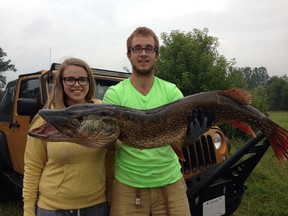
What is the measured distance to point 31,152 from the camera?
279 cm

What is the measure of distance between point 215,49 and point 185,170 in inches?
387

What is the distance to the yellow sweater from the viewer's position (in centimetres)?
275

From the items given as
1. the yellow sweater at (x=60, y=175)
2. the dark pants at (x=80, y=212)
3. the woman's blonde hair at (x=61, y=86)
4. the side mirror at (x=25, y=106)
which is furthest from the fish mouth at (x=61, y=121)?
the side mirror at (x=25, y=106)

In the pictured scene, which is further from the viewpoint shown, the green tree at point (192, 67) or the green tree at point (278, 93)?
the green tree at point (278, 93)

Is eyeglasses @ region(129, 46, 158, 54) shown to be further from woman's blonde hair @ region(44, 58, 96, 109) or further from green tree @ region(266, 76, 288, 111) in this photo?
green tree @ region(266, 76, 288, 111)

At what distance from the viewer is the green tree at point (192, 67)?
1210cm

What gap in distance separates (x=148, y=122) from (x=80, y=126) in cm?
52

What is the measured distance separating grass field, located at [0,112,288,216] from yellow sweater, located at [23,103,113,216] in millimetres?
3214

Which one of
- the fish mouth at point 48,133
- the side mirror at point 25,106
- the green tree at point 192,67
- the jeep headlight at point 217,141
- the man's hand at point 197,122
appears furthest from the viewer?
the green tree at point 192,67

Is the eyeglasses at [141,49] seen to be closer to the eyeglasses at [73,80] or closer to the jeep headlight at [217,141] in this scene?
the eyeglasses at [73,80]

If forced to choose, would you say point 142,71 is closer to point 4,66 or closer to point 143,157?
point 143,157

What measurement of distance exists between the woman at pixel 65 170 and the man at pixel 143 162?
0.56 ft

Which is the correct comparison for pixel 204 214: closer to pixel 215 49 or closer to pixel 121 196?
pixel 121 196

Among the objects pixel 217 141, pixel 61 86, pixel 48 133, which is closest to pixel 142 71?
pixel 61 86
